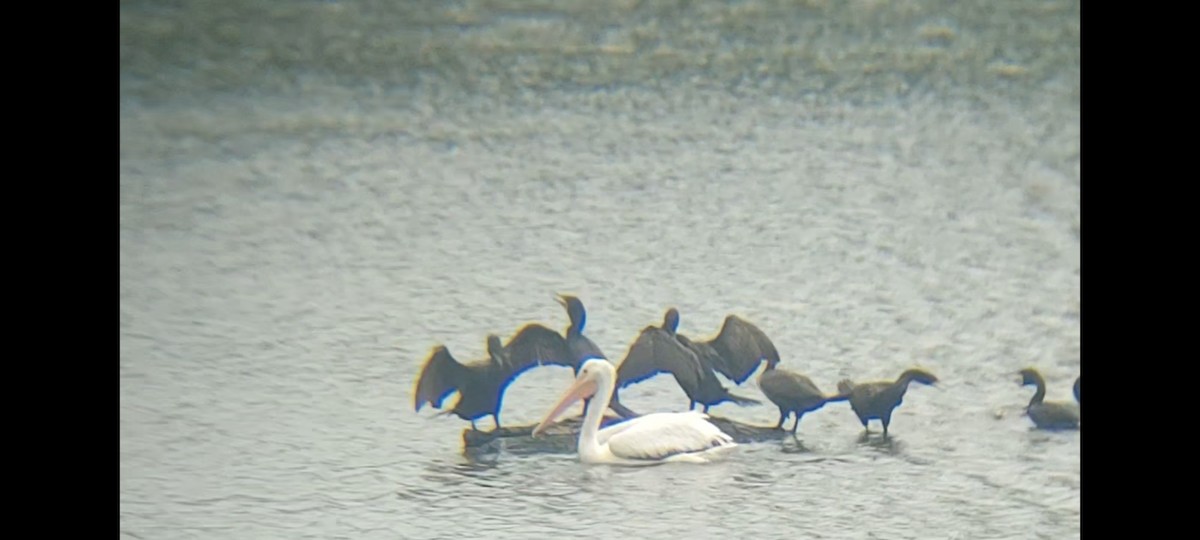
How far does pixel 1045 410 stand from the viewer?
3488mm

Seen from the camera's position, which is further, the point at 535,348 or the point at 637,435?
the point at 535,348

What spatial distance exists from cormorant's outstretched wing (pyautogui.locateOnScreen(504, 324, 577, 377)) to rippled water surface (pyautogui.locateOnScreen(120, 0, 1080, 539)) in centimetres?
3

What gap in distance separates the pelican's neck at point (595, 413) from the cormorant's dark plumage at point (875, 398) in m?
0.49

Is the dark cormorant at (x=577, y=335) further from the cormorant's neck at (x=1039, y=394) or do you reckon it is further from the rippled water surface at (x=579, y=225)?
the cormorant's neck at (x=1039, y=394)

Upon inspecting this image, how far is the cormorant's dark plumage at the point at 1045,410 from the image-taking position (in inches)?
137

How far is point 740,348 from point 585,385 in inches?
13.3

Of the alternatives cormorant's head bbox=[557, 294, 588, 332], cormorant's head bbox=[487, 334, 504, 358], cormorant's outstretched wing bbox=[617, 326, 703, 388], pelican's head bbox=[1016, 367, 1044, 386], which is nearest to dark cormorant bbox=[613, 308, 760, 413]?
cormorant's outstretched wing bbox=[617, 326, 703, 388]

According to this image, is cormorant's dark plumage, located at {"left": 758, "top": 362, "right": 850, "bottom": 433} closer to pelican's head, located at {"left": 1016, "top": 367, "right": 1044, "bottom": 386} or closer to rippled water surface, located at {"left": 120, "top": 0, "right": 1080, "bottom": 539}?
rippled water surface, located at {"left": 120, "top": 0, "right": 1080, "bottom": 539}

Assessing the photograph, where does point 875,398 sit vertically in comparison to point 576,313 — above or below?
below

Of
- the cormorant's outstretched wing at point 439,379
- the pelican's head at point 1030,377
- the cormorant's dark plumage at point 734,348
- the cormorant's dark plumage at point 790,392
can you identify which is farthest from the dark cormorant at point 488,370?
the pelican's head at point 1030,377

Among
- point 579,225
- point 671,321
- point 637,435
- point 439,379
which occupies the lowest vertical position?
point 637,435

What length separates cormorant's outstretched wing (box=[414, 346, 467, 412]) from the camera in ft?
11.3

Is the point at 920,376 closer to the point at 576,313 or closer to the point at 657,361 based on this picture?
the point at 657,361

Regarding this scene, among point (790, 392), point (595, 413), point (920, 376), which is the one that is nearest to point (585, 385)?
point (595, 413)
